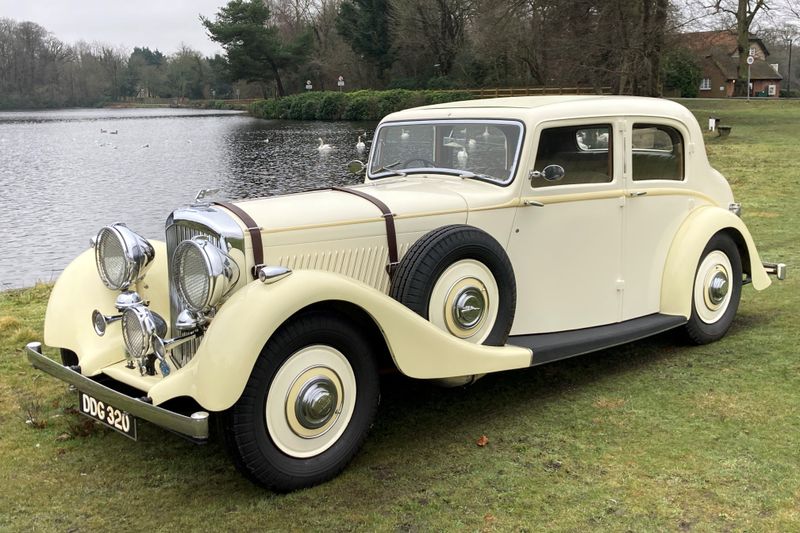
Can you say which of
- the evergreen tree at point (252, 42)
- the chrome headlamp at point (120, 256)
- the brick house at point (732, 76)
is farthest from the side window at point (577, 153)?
the evergreen tree at point (252, 42)

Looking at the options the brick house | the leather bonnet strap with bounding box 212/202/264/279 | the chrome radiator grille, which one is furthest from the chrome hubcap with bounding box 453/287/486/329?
the brick house

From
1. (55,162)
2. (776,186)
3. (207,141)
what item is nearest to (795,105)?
(776,186)

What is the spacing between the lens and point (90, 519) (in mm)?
3307

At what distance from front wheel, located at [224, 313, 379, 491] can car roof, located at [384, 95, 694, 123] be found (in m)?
2.02

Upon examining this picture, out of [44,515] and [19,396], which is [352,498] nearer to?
[44,515]

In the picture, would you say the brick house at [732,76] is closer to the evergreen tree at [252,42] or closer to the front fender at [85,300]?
the evergreen tree at [252,42]

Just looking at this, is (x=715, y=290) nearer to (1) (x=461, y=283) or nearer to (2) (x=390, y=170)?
(1) (x=461, y=283)

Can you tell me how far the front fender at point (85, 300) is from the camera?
4.32 meters

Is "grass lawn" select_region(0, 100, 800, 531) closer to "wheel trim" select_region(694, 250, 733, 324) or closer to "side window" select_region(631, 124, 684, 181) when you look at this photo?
"wheel trim" select_region(694, 250, 733, 324)

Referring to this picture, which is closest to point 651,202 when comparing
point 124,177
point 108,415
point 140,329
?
point 140,329

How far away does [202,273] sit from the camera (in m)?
3.51

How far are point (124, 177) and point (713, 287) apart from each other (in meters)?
24.4

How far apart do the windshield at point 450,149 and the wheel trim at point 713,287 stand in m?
2.06

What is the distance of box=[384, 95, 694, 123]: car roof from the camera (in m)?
4.75
